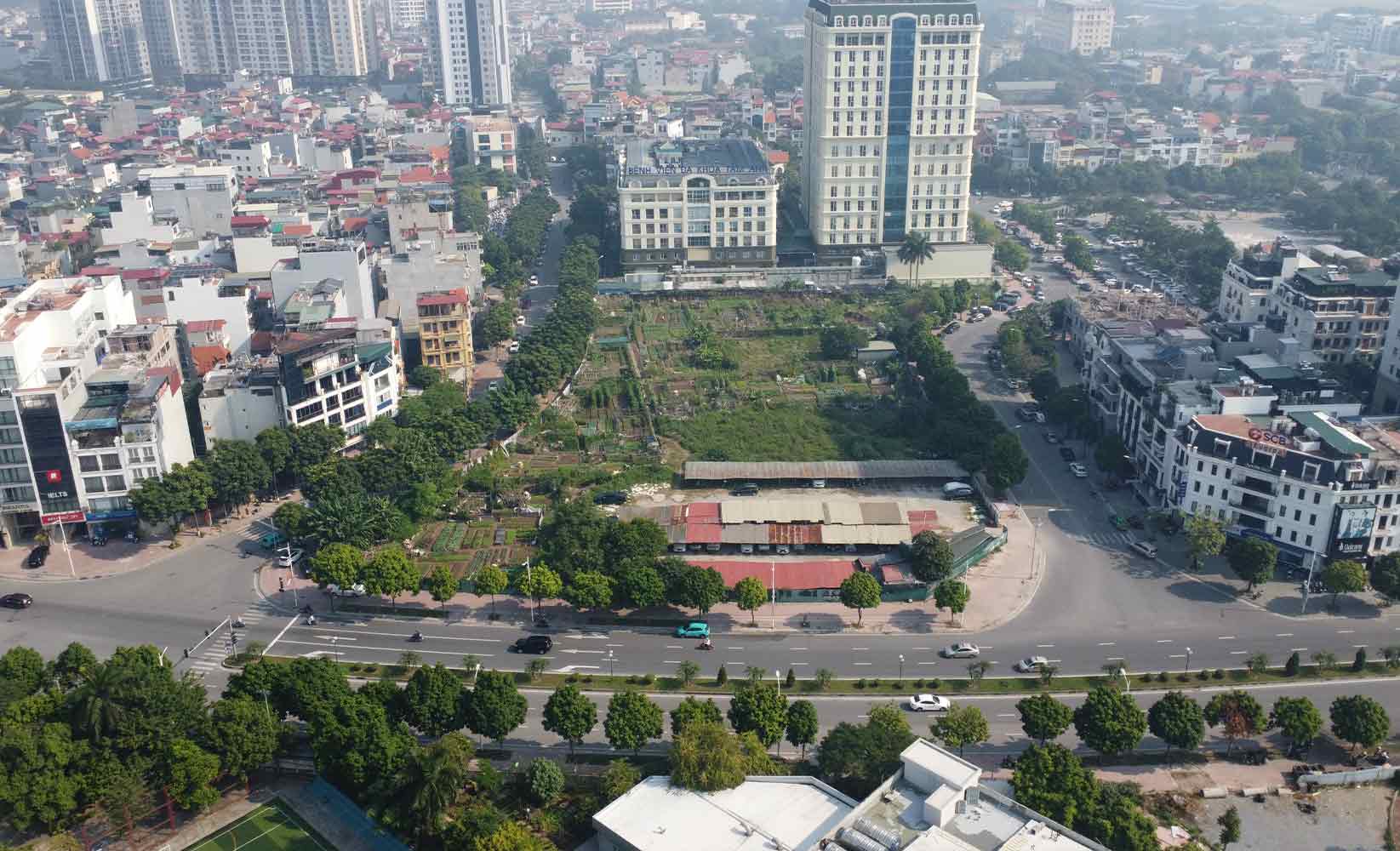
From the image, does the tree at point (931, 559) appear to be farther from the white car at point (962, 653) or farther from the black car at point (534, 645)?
the black car at point (534, 645)

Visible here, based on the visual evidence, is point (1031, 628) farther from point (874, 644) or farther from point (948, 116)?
point (948, 116)

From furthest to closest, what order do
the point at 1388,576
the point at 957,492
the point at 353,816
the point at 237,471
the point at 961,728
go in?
the point at 957,492 < the point at 237,471 < the point at 1388,576 < the point at 961,728 < the point at 353,816

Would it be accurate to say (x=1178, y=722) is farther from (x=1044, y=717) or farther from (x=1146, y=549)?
(x=1146, y=549)

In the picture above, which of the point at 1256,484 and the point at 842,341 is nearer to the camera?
the point at 1256,484

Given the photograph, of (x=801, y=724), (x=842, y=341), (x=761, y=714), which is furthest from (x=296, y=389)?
(x=842, y=341)

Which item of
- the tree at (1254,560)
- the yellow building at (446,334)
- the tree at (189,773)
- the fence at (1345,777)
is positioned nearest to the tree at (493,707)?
the tree at (189,773)

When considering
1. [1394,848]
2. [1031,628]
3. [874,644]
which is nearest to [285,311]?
[874,644]

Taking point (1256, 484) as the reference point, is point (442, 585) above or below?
below
